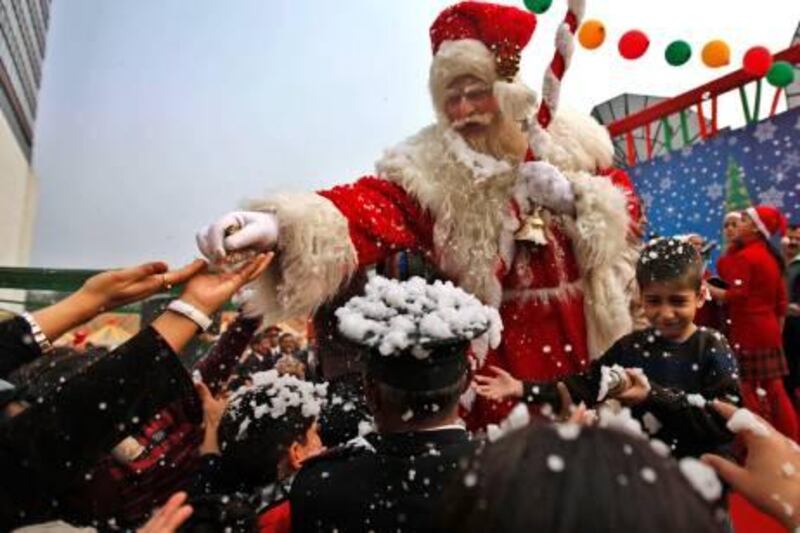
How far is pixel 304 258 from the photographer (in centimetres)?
247

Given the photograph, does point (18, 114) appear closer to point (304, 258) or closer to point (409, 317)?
point (304, 258)

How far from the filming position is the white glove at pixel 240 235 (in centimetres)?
217

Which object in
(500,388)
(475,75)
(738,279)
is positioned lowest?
(738,279)

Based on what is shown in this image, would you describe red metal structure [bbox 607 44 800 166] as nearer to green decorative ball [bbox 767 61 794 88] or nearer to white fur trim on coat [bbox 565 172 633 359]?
green decorative ball [bbox 767 61 794 88]

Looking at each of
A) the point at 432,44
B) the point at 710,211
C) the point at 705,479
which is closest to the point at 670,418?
the point at 705,479

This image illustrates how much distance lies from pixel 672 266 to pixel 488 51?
104cm

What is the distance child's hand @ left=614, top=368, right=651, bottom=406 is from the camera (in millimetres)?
1984

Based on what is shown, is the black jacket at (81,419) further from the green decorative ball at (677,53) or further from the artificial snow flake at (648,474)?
the green decorative ball at (677,53)

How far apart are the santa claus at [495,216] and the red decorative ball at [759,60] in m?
2.65

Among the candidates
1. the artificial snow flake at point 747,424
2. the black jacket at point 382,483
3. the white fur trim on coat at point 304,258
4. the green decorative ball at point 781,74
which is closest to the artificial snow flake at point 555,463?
the artificial snow flake at point 747,424

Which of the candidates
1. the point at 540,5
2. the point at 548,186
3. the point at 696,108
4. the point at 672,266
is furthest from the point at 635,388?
the point at 696,108

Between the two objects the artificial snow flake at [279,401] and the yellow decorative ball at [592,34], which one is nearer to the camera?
the artificial snow flake at [279,401]

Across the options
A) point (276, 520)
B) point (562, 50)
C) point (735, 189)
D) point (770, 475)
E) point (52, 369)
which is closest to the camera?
point (770, 475)

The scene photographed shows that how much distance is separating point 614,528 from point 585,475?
0.05 metres
